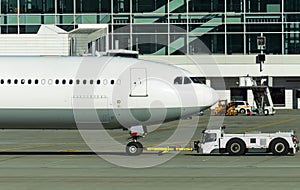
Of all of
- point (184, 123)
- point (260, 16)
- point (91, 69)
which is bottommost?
point (184, 123)

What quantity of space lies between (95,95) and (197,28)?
2617 inches

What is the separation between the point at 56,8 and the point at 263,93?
26.6 meters

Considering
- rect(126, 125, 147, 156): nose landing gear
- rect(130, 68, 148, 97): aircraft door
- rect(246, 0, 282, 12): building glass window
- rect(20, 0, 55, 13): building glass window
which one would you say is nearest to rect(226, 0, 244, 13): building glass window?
rect(246, 0, 282, 12): building glass window

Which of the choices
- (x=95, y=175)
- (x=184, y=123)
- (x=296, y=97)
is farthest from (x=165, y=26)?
(x=95, y=175)

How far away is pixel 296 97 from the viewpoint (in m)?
106

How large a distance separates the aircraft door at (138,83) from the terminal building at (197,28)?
61.3 metres

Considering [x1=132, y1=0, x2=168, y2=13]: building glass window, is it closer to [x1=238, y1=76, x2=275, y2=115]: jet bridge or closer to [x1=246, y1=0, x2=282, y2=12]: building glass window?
[x1=246, y1=0, x2=282, y2=12]: building glass window

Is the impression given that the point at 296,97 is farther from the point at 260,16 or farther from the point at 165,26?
the point at 165,26

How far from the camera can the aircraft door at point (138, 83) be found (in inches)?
1401

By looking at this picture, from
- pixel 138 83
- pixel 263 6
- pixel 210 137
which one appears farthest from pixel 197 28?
pixel 138 83

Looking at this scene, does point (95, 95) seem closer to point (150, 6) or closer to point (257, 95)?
point (257, 95)

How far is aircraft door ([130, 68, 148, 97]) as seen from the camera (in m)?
35.6

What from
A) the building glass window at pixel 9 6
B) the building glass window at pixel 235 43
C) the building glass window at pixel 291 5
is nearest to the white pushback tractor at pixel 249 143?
the building glass window at pixel 9 6

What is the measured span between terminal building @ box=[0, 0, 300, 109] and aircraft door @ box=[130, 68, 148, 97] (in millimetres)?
61349
